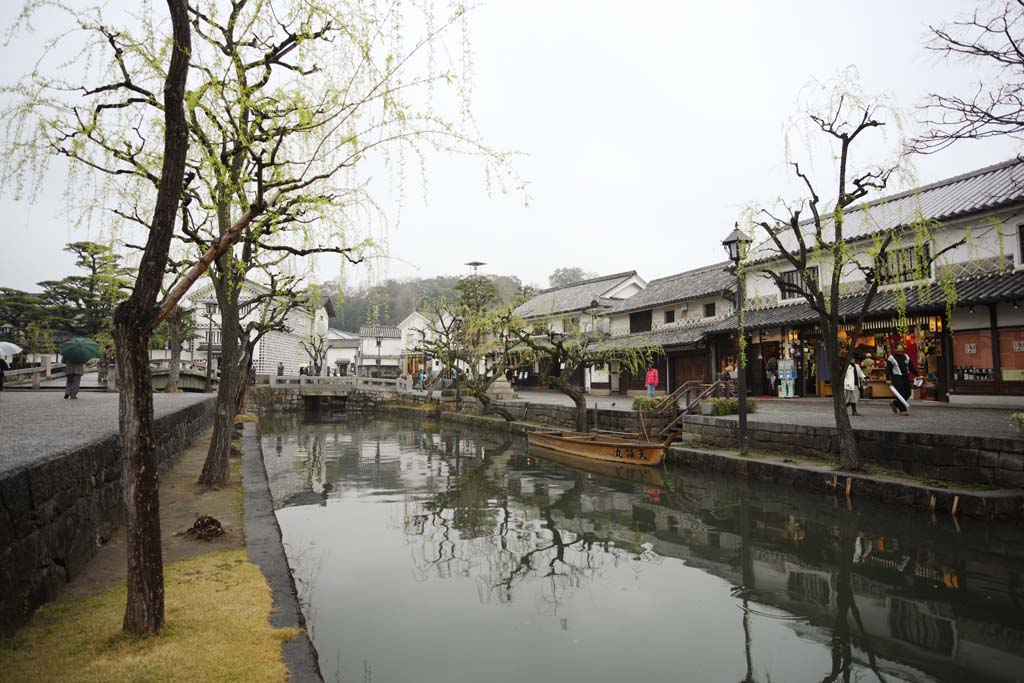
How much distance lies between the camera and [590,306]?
3325 cm

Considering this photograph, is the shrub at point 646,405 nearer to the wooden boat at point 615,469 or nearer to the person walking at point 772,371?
the wooden boat at point 615,469

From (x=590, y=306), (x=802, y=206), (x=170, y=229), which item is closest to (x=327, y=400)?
(x=590, y=306)

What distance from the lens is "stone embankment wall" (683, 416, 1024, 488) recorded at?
29.3 ft

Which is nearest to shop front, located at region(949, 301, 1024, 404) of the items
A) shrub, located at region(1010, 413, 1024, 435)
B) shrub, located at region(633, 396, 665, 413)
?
shrub, located at region(1010, 413, 1024, 435)

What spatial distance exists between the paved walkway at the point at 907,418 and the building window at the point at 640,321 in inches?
410

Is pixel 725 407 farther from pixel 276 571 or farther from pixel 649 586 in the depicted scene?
pixel 276 571

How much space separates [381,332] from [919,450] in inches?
2125

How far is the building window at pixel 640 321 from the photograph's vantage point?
30048 mm

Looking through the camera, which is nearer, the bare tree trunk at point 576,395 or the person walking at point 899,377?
the person walking at point 899,377

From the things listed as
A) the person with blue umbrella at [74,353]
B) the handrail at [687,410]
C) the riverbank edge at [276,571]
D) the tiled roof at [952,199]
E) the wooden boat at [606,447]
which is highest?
the tiled roof at [952,199]

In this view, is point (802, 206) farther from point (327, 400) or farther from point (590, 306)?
point (327, 400)

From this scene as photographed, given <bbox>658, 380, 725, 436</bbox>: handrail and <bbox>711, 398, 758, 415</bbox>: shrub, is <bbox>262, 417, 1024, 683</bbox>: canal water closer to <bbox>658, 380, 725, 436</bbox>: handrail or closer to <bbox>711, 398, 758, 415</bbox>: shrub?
<bbox>711, 398, 758, 415</bbox>: shrub

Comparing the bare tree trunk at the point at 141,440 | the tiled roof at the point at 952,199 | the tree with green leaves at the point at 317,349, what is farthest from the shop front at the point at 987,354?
the tree with green leaves at the point at 317,349

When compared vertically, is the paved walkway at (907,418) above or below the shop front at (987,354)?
below
